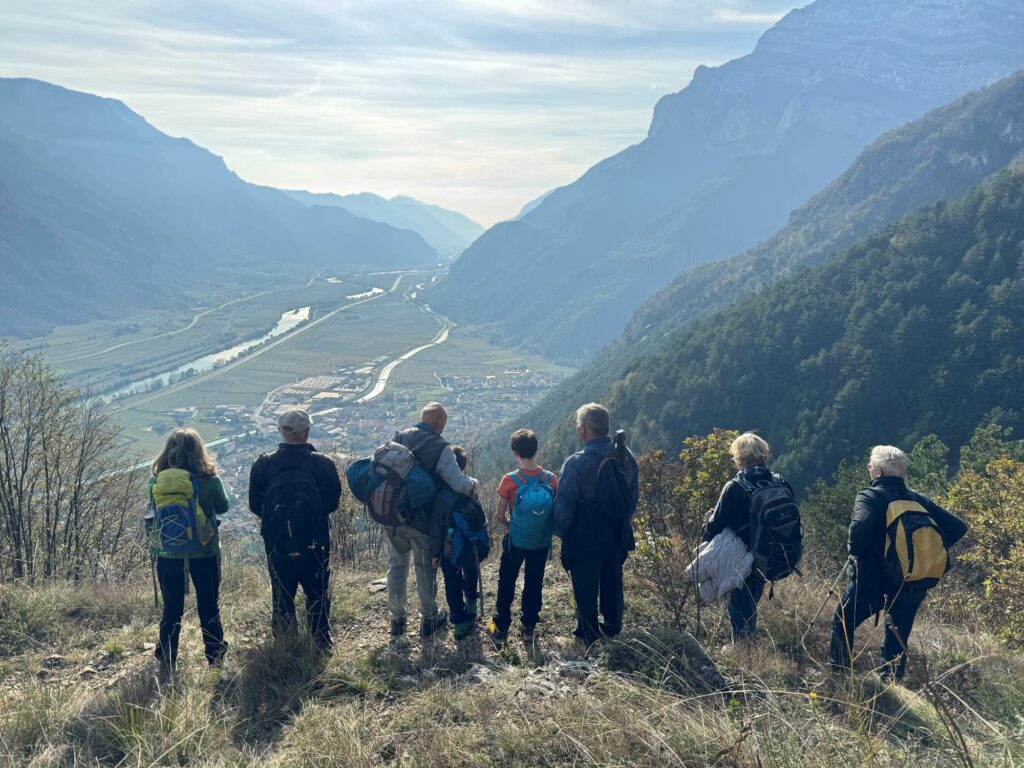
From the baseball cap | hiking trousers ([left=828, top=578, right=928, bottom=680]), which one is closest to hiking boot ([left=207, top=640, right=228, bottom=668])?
the baseball cap

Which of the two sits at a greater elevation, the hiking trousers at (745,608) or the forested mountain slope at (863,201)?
the forested mountain slope at (863,201)

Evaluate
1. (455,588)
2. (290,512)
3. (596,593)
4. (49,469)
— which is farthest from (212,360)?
(596,593)

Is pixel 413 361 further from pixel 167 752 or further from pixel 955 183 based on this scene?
pixel 167 752

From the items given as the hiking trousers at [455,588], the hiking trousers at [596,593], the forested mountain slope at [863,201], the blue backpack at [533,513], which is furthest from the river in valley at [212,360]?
the hiking trousers at [596,593]

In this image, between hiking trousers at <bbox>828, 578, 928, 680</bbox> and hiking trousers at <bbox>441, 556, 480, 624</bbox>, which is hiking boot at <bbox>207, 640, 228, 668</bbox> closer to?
hiking trousers at <bbox>441, 556, 480, 624</bbox>

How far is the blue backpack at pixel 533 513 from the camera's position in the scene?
15.4 feet

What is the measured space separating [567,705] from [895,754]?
4.83ft

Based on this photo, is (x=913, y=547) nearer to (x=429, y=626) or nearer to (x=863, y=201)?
(x=429, y=626)

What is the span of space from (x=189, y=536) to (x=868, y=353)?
2276 inches

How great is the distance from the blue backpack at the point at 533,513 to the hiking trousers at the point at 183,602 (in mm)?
2246

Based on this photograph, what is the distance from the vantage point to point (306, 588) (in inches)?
184

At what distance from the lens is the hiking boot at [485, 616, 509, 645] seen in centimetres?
474

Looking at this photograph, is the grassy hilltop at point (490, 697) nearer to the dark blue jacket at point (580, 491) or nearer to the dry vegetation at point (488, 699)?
the dry vegetation at point (488, 699)

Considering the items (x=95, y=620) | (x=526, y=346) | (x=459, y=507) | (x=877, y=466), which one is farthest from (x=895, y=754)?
(x=526, y=346)
